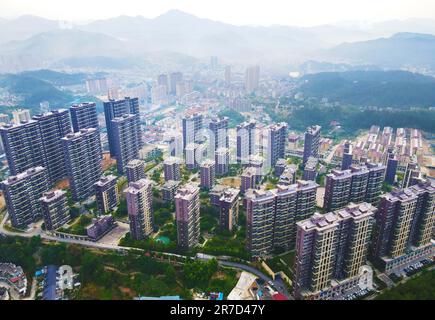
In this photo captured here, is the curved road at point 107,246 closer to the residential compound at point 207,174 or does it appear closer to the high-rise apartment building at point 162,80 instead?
the residential compound at point 207,174

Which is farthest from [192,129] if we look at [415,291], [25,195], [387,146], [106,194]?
[415,291]

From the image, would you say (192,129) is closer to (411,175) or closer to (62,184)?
(62,184)

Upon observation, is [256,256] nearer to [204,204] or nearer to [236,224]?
[236,224]

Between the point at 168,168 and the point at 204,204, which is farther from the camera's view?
the point at 168,168

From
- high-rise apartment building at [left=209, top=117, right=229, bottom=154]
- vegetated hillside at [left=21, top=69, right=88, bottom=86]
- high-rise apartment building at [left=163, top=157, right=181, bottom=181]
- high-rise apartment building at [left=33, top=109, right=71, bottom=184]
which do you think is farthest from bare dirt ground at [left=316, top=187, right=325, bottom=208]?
vegetated hillside at [left=21, top=69, right=88, bottom=86]

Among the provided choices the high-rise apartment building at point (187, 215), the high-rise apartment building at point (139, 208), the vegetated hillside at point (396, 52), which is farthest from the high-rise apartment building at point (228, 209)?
the vegetated hillside at point (396, 52)
